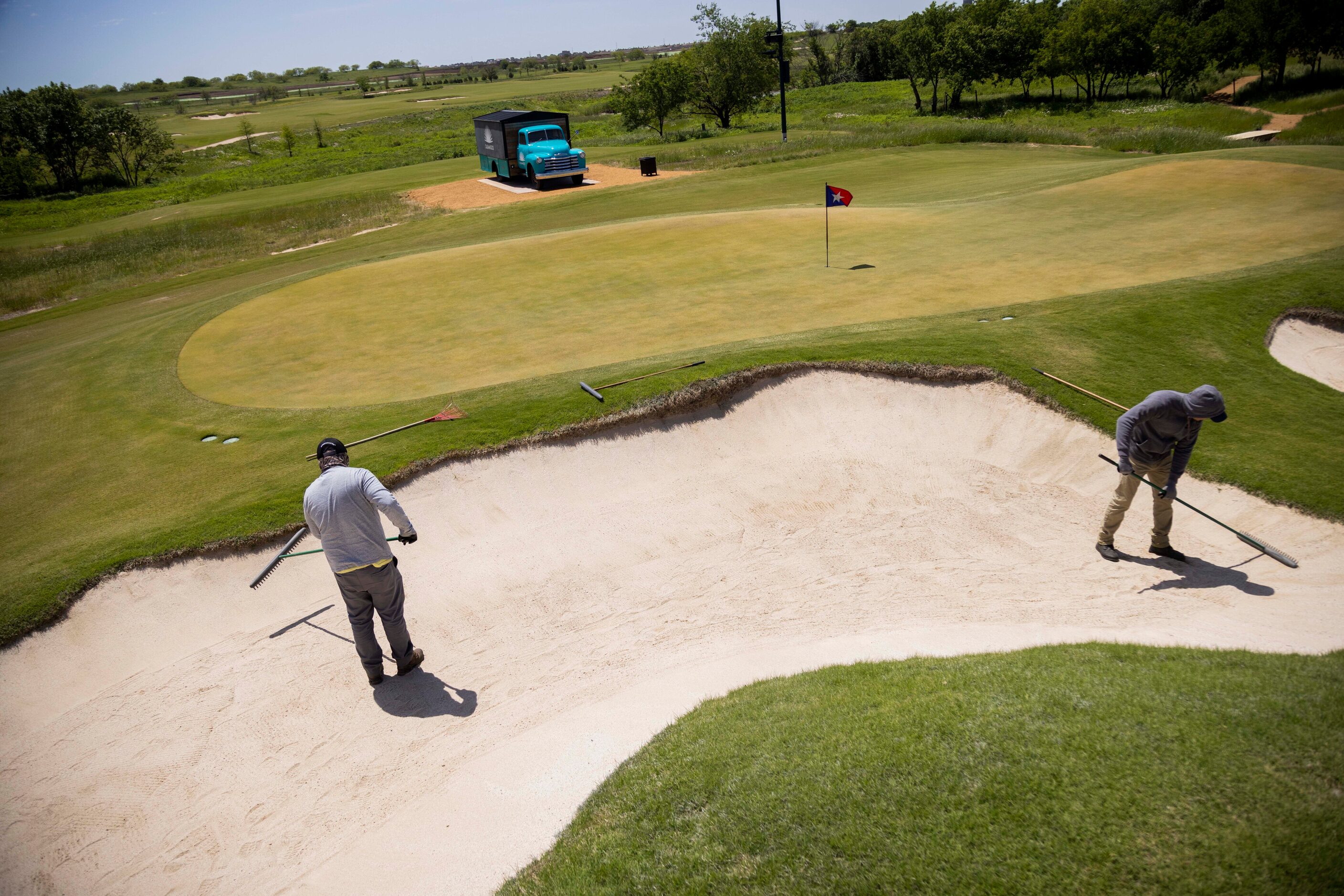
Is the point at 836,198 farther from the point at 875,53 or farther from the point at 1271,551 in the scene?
the point at 875,53

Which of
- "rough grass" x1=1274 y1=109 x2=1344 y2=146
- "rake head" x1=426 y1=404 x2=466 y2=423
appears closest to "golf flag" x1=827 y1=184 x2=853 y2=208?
"rake head" x1=426 y1=404 x2=466 y2=423

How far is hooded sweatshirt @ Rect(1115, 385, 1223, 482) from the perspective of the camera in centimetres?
858

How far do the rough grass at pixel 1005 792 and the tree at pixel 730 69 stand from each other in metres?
71.6

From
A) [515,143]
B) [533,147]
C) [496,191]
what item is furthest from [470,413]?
[515,143]

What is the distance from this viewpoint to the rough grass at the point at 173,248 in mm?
31625

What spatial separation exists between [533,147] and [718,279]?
28194 mm

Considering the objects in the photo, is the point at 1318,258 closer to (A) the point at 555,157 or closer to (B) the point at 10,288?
(A) the point at 555,157

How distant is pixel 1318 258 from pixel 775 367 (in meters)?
12.9

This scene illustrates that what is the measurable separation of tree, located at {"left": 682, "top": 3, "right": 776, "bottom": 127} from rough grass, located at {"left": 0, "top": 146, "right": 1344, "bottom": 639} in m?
61.9

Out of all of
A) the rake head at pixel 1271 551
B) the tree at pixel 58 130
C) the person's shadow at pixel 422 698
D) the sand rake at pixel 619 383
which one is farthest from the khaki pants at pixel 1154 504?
the tree at pixel 58 130

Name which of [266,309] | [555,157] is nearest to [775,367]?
[266,309]

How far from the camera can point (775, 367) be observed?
1265cm

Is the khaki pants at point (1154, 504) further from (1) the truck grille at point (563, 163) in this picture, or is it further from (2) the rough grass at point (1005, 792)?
(1) the truck grille at point (563, 163)

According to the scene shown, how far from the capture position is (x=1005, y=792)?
4.93 metres
